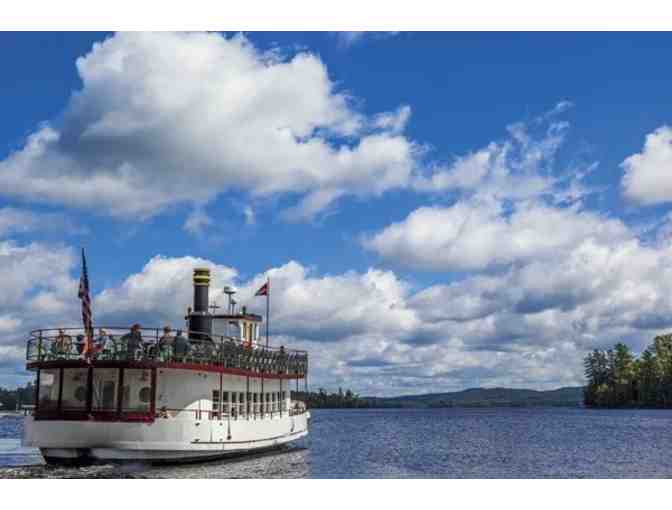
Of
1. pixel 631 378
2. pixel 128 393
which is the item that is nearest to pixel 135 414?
A: pixel 128 393

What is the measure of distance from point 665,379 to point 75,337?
129 meters

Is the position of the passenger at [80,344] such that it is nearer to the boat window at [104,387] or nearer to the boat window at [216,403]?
the boat window at [104,387]

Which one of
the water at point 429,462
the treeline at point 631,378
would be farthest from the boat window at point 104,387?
the treeline at point 631,378

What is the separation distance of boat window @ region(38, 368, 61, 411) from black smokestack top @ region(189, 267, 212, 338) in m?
7.31

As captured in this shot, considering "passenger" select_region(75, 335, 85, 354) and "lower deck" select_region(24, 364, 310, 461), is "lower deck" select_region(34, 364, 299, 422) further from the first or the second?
"passenger" select_region(75, 335, 85, 354)

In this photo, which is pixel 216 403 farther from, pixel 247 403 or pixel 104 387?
pixel 104 387

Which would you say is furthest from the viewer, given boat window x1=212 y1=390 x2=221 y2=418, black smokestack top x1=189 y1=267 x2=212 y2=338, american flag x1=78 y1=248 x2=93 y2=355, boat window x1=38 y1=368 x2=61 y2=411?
black smokestack top x1=189 y1=267 x2=212 y2=338

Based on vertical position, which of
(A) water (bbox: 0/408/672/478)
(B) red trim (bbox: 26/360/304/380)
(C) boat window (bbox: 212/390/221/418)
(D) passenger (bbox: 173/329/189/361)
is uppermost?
(D) passenger (bbox: 173/329/189/361)

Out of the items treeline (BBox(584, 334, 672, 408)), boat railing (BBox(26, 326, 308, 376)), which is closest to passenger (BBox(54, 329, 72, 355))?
boat railing (BBox(26, 326, 308, 376))

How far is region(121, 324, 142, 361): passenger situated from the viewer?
3098 centimetres

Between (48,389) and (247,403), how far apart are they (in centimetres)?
892

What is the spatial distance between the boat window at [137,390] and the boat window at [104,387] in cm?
40
